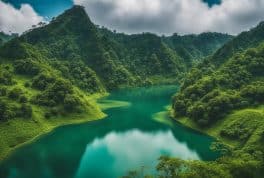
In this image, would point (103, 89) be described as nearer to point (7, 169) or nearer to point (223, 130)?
point (223, 130)

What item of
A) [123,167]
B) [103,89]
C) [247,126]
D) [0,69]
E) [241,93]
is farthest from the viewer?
[103,89]

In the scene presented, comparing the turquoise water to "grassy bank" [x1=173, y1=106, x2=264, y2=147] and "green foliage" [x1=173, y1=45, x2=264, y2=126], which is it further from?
"green foliage" [x1=173, y1=45, x2=264, y2=126]

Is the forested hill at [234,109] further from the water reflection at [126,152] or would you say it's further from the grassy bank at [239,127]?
the water reflection at [126,152]

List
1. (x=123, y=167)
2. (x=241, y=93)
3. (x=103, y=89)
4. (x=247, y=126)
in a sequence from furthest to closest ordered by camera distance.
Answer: (x=103, y=89) < (x=241, y=93) < (x=247, y=126) < (x=123, y=167)

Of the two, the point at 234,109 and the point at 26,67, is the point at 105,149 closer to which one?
the point at 234,109

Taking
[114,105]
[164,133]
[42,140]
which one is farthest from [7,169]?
[114,105]

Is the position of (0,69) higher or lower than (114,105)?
higher

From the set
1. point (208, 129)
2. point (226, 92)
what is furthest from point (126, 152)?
point (226, 92)
